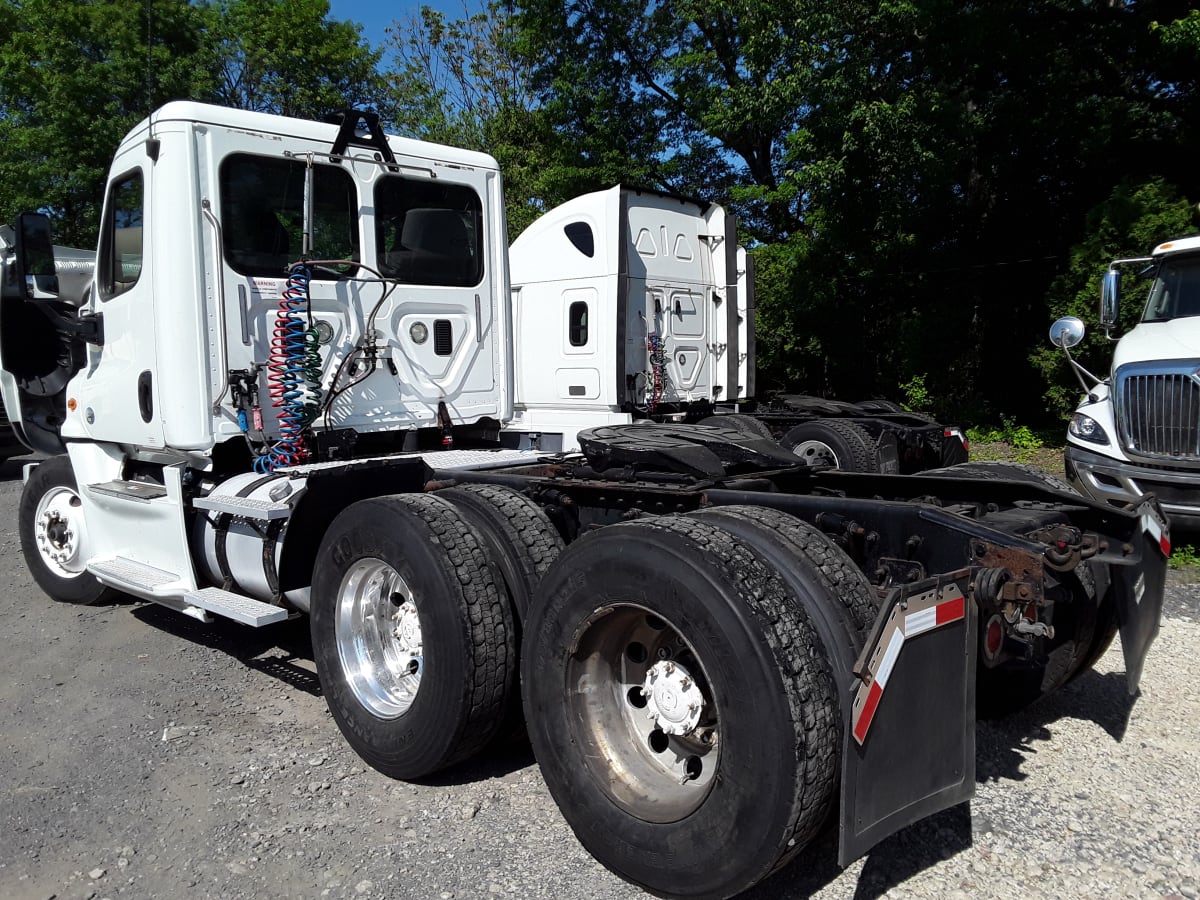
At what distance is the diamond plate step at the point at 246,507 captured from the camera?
4.47 metres

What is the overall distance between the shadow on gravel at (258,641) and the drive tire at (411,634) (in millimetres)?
988

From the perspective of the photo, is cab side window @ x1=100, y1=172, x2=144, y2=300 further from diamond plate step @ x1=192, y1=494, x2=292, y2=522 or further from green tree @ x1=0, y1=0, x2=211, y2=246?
green tree @ x1=0, y1=0, x2=211, y2=246

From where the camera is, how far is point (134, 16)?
2267 cm

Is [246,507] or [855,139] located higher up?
[855,139]

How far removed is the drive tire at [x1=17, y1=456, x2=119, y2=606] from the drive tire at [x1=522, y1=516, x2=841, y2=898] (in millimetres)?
4659

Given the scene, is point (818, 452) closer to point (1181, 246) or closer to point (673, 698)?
point (1181, 246)

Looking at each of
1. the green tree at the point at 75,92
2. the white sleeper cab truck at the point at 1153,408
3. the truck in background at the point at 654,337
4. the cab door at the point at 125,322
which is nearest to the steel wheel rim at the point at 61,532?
the cab door at the point at 125,322

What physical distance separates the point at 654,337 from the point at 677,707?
660 centimetres

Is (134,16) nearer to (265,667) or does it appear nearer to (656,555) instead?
(265,667)

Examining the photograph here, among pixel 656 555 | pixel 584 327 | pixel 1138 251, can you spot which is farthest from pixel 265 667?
pixel 1138 251

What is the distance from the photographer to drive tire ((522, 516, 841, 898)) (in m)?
2.49

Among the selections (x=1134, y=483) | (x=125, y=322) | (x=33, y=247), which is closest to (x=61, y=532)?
(x=125, y=322)

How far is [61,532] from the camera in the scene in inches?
260

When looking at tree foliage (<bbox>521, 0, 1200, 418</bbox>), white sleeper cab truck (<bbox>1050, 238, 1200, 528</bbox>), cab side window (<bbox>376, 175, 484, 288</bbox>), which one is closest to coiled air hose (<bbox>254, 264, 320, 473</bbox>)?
cab side window (<bbox>376, 175, 484, 288</bbox>)
